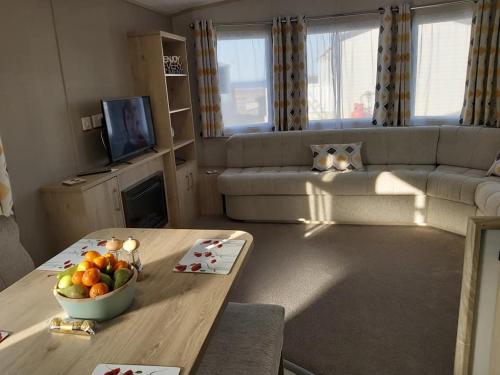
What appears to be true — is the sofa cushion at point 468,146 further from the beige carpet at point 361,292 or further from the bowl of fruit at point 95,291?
the bowl of fruit at point 95,291

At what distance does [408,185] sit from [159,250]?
2843mm

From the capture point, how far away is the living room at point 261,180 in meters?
1.36

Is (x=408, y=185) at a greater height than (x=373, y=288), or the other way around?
(x=408, y=185)

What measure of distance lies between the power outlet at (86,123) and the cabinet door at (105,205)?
513 millimetres

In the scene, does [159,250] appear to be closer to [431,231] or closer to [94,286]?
[94,286]

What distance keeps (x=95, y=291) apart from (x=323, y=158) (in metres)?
3.42

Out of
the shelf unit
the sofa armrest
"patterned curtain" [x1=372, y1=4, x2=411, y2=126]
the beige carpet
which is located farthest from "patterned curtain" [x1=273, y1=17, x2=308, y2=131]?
the sofa armrest


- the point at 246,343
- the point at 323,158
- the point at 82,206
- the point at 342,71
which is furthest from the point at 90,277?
the point at 342,71

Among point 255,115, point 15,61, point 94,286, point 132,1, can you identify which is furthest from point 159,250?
point 255,115

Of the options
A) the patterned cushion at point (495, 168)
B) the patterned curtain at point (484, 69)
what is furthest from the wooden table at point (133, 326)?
the patterned curtain at point (484, 69)

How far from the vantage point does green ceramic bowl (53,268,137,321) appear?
4.04 ft

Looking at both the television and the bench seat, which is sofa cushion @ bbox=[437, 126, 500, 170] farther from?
the bench seat

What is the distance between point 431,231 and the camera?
3846mm

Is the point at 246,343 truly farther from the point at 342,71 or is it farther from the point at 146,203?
the point at 342,71
